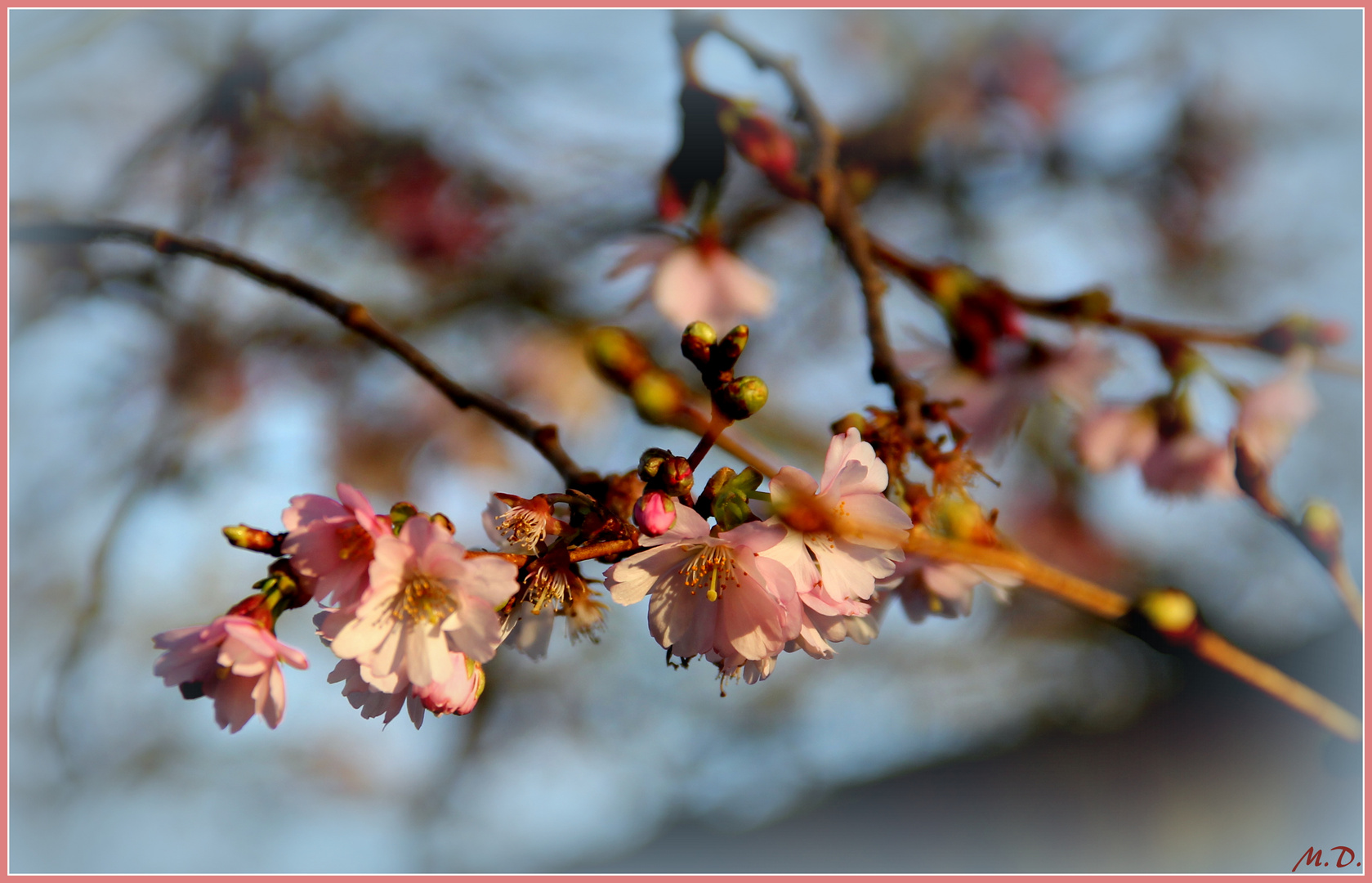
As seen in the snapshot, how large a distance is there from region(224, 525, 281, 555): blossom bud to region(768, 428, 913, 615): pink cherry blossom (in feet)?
1.18

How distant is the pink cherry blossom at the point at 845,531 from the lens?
540 mm

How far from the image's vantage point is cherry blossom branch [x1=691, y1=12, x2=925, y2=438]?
698mm

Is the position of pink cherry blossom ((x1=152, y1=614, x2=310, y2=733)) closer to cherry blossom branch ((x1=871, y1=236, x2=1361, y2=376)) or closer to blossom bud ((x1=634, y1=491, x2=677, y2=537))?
blossom bud ((x1=634, y1=491, x2=677, y2=537))

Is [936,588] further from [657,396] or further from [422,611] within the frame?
[422,611]

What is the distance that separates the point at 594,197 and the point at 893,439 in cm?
208

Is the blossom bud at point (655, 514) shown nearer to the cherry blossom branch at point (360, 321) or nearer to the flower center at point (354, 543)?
the cherry blossom branch at point (360, 321)

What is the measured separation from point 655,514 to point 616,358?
22 centimetres

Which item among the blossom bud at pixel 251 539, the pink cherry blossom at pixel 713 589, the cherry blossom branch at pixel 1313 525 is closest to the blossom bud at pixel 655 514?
the pink cherry blossom at pixel 713 589

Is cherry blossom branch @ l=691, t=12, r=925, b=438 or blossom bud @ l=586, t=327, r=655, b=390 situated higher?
cherry blossom branch @ l=691, t=12, r=925, b=438

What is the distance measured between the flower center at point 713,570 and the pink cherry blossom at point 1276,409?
0.92 metres

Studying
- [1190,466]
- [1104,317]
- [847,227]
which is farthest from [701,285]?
[1190,466]

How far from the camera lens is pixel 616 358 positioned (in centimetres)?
68

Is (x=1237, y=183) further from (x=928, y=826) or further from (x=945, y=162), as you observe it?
(x=928, y=826)

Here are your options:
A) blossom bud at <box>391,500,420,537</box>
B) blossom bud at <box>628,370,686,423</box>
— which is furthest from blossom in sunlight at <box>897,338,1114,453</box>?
blossom bud at <box>391,500,420,537</box>
